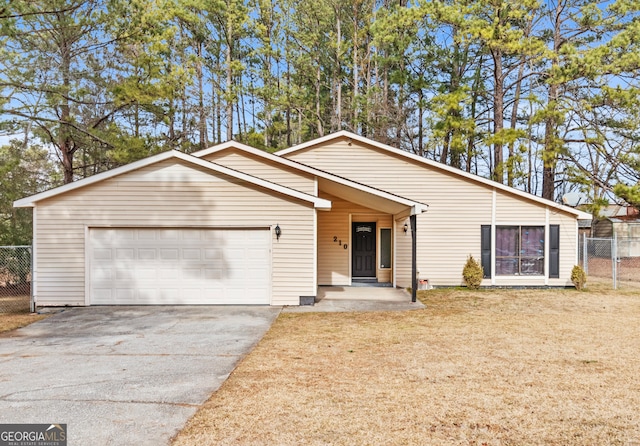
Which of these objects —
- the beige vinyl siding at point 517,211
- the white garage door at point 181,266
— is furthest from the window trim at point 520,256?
the white garage door at point 181,266

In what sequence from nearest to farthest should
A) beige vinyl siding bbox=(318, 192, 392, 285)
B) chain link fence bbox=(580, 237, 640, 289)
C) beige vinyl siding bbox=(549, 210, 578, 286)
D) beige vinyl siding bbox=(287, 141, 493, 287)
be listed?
beige vinyl siding bbox=(549, 210, 578, 286)
beige vinyl siding bbox=(287, 141, 493, 287)
beige vinyl siding bbox=(318, 192, 392, 285)
chain link fence bbox=(580, 237, 640, 289)

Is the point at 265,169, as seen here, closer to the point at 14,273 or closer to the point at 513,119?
the point at 14,273

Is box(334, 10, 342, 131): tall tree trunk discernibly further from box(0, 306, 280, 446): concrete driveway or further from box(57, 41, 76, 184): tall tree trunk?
box(0, 306, 280, 446): concrete driveway

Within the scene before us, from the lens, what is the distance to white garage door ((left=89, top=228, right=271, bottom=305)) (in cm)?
916

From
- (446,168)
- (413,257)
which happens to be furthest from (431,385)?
(446,168)

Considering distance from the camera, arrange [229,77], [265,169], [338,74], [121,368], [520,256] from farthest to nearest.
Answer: [338,74], [229,77], [520,256], [265,169], [121,368]

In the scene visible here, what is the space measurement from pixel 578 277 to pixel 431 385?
9.87 meters

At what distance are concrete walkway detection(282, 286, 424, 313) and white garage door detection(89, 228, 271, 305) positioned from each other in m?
1.36

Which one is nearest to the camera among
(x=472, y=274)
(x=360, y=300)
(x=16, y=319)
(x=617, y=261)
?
(x=16, y=319)

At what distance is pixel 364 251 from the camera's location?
1347 cm

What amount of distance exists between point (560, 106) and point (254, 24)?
17034 mm

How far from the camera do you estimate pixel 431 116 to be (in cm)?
2200
